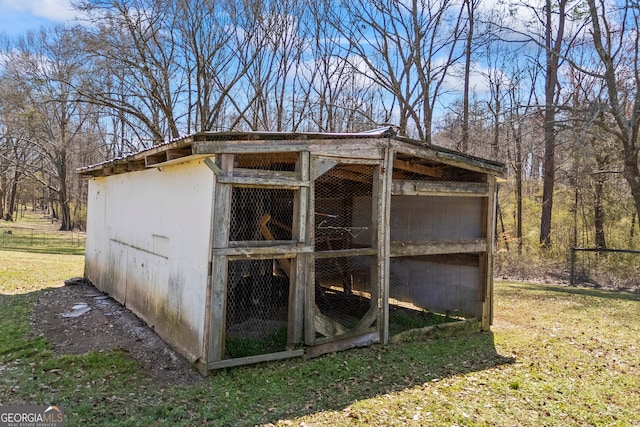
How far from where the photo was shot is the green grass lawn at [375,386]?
379 cm

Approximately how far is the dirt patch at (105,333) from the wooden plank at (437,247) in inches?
120

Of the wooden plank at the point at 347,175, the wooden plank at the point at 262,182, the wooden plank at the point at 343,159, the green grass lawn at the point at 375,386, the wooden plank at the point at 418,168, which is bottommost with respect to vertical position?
the green grass lawn at the point at 375,386

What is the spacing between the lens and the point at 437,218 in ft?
23.8

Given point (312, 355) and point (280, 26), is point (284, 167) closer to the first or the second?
point (312, 355)

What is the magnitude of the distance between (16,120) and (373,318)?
2617 cm

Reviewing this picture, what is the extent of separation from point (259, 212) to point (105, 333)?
2733mm

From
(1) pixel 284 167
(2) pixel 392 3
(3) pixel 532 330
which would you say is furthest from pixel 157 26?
(3) pixel 532 330

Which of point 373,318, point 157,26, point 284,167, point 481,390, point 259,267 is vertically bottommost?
point 481,390

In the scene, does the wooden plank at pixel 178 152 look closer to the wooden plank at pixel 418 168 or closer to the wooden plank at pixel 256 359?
the wooden plank at pixel 256 359

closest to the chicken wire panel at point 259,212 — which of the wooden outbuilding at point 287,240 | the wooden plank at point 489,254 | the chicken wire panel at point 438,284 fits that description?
the wooden outbuilding at point 287,240

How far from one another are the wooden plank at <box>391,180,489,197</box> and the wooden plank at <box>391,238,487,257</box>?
71 cm

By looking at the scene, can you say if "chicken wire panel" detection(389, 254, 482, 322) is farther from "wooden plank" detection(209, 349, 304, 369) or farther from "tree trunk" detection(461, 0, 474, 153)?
"tree trunk" detection(461, 0, 474, 153)

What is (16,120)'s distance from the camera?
23.8 metres

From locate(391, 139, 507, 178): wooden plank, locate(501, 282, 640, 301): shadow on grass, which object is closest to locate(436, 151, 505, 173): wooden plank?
locate(391, 139, 507, 178): wooden plank
